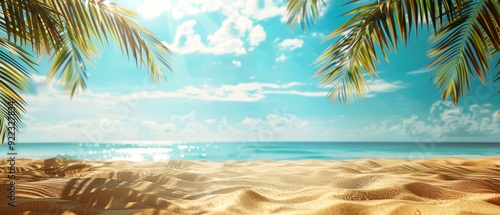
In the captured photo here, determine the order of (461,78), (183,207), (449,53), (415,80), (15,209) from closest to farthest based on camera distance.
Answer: (15,209) → (183,207) → (449,53) → (461,78) → (415,80)

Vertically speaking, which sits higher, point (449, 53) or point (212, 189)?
point (449, 53)

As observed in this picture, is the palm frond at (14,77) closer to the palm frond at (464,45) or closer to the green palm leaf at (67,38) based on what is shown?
the green palm leaf at (67,38)

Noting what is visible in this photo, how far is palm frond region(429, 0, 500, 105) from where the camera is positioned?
241cm

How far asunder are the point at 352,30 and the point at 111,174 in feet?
6.93

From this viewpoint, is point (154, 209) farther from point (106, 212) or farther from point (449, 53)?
point (449, 53)

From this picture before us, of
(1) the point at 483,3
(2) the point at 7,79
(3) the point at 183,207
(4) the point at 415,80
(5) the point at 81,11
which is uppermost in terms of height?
(4) the point at 415,80

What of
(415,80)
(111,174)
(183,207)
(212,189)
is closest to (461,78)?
→ (212,189)

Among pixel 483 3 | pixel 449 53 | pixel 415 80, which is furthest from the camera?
pixel 415 80

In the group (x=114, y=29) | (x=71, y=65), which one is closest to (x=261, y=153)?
(x=71, y=65)

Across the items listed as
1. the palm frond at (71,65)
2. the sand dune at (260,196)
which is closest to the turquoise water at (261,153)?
the palm frond at (71,65)

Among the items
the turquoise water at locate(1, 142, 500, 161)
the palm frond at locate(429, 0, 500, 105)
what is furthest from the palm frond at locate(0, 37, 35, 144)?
the turquoise water at locate(1, 142, 500, 161)

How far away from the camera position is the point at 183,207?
167 cm

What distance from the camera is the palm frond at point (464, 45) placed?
241cm

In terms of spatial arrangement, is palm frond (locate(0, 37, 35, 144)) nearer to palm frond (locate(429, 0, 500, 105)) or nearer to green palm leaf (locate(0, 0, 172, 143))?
green palm leaf (locate(0, 0, 172, 143))
